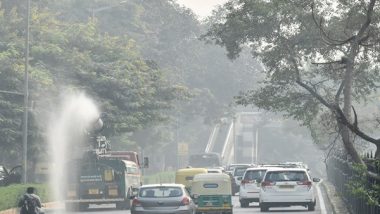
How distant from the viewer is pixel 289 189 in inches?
1594

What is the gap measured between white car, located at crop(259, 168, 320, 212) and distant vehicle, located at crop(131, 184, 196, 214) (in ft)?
24.9

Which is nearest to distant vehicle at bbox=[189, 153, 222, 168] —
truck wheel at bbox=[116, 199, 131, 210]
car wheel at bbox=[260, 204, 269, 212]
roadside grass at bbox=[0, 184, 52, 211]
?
truck wheel at bbox=[116, 199, 131, 210]

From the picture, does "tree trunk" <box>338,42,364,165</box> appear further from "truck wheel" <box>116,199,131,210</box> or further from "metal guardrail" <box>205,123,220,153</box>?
"metal guardrail" <box>205,123,220,153</box>

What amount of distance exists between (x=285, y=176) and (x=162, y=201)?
886 centimetres

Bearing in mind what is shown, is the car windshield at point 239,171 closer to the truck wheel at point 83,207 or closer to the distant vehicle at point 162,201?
the truck wheel at point 83,207

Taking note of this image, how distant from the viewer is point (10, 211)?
42.0 metres

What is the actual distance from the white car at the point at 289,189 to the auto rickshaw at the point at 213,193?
238 centimetres

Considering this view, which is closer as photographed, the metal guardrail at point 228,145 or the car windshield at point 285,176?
the car windshield at point 285,176

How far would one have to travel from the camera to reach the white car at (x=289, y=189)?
40438 millimetres

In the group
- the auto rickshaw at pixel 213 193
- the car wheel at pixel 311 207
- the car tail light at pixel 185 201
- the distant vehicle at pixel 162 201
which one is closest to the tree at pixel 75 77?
the car wheel at pixel 311 207

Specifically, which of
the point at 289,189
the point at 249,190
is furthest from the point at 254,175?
the point at 289,189

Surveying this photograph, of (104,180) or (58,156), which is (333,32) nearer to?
(104,180)

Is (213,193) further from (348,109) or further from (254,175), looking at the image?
(254,175)

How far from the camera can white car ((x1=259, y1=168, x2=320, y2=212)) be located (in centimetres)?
4044
